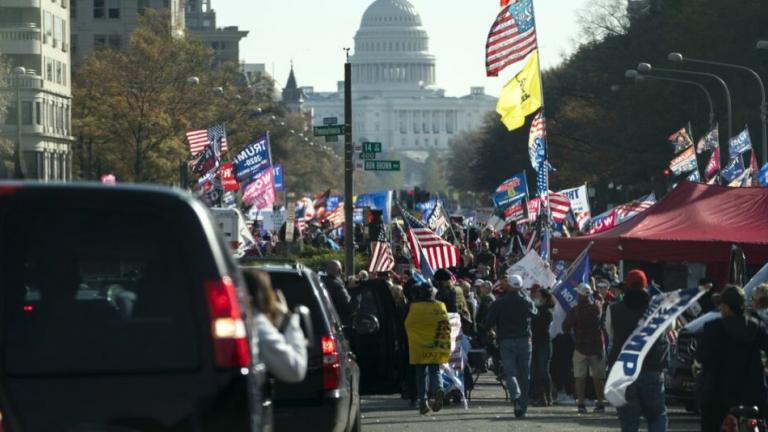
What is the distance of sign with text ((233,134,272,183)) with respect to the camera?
45250 millimetres

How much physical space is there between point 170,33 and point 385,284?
5888 centimetres

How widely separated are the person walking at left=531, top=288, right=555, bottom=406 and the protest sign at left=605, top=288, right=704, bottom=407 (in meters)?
8.45

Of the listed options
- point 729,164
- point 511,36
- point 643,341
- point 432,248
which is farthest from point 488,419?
point 729,164

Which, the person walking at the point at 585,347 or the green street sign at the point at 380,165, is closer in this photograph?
the person walking at the point at 585,347

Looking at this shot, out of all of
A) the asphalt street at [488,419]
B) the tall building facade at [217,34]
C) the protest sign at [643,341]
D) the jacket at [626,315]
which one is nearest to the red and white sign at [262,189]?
the asphalt street at [488,419]

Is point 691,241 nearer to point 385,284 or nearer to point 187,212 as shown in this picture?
point 385,284

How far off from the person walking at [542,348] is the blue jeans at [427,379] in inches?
75.4

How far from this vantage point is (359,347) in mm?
17547

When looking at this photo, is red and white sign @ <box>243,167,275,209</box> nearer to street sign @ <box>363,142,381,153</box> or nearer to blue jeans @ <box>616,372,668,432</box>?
street sign @ <box>363,142,381,153</box>

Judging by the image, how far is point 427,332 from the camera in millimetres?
18266

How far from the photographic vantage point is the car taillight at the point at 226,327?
283 inches

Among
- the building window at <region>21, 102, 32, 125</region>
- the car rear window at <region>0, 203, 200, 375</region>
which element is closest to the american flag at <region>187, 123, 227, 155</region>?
the building window at <region>21, 102, 32, 125</region>

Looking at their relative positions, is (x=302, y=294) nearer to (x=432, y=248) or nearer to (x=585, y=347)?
(x=585, y=347)

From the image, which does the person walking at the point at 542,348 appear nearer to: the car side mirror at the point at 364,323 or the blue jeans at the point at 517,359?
the blue jeans at the point at 517,359
